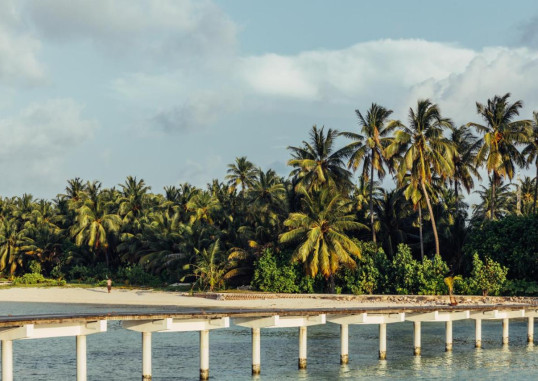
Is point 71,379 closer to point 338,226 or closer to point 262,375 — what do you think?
point 262,375

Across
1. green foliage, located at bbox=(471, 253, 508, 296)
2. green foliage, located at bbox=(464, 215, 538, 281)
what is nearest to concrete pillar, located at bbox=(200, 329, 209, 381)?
green foliage, located at bbox=(471, 253, 508, 296)

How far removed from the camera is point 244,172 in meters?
90.6

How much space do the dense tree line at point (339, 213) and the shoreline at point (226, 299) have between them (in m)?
2.60

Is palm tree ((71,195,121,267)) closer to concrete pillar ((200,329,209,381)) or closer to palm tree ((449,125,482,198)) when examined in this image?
palm tree ((449,125,482,198))

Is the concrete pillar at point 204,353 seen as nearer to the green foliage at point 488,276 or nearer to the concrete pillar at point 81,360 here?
the concrete pillar at point 81,360

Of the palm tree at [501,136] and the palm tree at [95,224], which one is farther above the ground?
the palm tree at [501,136]

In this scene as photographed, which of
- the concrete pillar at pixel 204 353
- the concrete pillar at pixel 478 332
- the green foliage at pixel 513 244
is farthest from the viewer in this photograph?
the green foliage at pixel 513 244

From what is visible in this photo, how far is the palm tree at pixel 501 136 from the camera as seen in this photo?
204ft

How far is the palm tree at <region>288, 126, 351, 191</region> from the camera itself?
212 feet

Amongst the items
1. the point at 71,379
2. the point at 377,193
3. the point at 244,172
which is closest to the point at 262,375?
the point at 71,379

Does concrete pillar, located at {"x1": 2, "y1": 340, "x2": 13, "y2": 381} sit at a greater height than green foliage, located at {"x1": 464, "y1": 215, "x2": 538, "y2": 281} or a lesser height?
lesser

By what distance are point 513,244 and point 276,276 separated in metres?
19.4

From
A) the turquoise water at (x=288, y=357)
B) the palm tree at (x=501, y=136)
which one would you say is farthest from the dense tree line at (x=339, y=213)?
the turquoise water at (x=288, y=357)

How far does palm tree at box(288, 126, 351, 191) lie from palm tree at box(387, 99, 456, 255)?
18.5 ft
